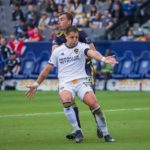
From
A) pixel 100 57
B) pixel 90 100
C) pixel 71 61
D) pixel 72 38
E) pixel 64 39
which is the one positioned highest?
pixel 72 38

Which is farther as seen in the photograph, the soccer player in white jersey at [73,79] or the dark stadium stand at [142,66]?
the dark stadium stand at [142,66]

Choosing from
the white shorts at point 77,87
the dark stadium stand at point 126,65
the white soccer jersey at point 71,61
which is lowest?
the dark stadium stand at point 126,65

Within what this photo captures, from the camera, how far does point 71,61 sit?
13.5 m

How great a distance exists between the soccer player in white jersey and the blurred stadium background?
4.48 feet

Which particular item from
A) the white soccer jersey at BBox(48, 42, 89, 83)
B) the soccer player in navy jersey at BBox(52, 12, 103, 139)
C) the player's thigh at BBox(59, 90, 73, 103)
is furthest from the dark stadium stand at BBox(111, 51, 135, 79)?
the player's thigh at BBox(59, 90, 73, 103)

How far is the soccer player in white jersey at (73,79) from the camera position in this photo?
43.7ft

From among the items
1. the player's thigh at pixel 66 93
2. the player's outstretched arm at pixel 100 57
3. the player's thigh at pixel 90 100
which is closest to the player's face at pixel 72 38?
the player's outstretched arm at pixel 100 57

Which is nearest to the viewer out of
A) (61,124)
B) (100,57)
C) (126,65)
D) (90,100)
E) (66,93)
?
(100,57)

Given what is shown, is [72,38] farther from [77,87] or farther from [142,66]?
[142,66]

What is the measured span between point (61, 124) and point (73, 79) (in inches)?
141

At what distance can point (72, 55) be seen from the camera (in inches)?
532

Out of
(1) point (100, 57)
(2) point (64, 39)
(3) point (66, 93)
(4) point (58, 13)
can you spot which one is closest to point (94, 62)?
(4) point (58, 13)

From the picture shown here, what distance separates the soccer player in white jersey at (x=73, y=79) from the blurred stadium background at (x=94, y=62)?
137 cm

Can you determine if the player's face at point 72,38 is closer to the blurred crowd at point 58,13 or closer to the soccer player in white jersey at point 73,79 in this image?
the soccer player in white jersey at point 73,79
